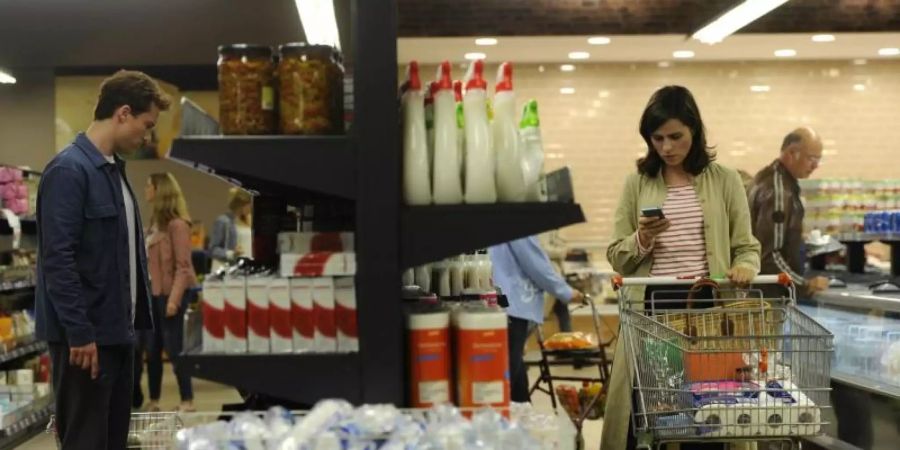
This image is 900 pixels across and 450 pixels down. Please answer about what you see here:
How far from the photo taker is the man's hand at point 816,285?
5.73m

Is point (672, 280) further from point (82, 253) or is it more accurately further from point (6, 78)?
point (6, 78)

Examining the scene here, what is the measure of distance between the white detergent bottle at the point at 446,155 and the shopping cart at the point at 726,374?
107cm

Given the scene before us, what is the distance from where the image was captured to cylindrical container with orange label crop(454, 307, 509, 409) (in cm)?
234

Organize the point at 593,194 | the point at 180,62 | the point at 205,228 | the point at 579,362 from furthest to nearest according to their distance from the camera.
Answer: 1. the point at 205,228
2. the point at 180,62
3. the point at 593,194
4. the point at 579,362

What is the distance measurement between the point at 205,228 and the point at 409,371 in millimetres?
11693

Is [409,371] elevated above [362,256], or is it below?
below

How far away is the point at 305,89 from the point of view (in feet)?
7.81

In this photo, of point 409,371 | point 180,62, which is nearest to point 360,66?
point 409,371

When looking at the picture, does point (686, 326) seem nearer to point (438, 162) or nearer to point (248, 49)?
point (438, 162)

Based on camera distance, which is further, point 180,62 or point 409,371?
point 180,62

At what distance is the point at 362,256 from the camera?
A: 7.71ft

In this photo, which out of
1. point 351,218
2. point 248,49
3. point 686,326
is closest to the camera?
point 248,49

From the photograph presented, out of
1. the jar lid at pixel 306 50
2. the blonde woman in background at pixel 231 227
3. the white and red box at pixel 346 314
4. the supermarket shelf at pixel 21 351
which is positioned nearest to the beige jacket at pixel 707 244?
the white and red box at pixel 346 314

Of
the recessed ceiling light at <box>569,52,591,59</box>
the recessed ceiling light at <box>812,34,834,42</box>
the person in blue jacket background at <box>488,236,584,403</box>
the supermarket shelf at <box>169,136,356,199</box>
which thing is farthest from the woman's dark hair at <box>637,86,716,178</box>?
the recessed ceiling light at <box>569,52,591,59</box>
